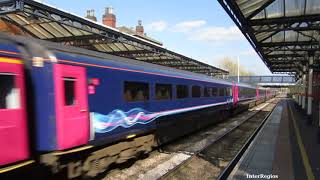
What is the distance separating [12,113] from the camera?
672cm

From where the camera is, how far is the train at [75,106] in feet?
22.4

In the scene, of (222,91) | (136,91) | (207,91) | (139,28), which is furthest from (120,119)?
(139,28)

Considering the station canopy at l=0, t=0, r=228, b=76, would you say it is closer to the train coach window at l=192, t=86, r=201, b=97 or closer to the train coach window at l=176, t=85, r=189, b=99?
the train coach window at l=192, t=86, r=201, b=97

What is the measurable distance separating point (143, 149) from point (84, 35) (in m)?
9.95

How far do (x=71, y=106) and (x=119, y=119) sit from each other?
7.64ft

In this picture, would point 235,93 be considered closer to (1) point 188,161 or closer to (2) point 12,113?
(1) point 188,161

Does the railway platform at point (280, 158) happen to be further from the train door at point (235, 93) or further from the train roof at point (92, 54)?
the train door at point (235, 93)

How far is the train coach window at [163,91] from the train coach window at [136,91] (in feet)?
3.09

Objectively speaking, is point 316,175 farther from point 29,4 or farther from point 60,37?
point 60,37

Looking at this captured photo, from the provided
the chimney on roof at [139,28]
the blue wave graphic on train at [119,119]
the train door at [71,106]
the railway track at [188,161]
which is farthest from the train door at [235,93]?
the chimney on roof at [139,28]

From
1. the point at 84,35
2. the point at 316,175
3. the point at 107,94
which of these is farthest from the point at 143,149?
the point at 84,35

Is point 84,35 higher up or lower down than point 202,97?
higher up

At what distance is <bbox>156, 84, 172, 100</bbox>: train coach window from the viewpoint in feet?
43.0

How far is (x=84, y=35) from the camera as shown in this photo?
2059cm
